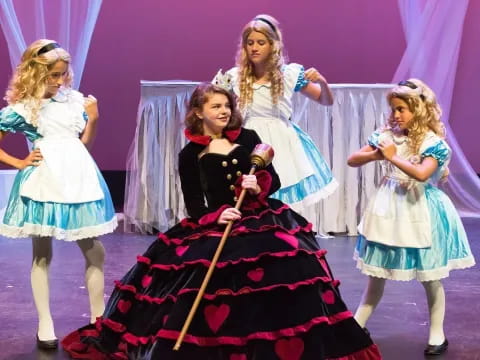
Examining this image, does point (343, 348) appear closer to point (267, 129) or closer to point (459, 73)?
point (267, 129)

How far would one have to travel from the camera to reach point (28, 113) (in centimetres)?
320

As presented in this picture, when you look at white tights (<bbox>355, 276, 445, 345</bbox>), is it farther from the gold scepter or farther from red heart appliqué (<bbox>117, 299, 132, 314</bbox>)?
red heart appliqué (<bbox>117, 299, 132, 314</bbox>)

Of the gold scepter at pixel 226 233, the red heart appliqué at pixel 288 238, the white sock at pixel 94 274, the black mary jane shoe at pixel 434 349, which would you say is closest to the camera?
the gold scepter at pixel 226 233

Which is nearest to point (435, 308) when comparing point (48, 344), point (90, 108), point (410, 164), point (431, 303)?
point (431, 303)

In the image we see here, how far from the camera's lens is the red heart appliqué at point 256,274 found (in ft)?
8.52

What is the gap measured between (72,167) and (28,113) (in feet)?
0.87

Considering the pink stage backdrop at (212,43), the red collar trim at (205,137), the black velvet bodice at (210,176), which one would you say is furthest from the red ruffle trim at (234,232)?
the pink stage backdrop at (212,43)

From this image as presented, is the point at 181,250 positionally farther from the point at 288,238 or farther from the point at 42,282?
the point at 42,282

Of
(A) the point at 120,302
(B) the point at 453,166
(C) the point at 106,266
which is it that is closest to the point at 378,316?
(A) the point at 120,302

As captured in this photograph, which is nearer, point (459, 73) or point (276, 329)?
point (276, 329)

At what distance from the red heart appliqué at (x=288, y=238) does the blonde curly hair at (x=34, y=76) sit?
3.62ft

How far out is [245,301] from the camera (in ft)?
8.45

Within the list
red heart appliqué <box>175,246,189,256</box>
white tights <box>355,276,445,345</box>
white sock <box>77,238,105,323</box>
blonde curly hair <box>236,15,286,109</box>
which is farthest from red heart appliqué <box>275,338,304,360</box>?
blonde curly hair <box>236,15,286,109</box>

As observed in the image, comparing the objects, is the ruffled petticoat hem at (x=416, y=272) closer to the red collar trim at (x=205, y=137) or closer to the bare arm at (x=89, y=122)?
the red collar trim at (x=205, y=137)
